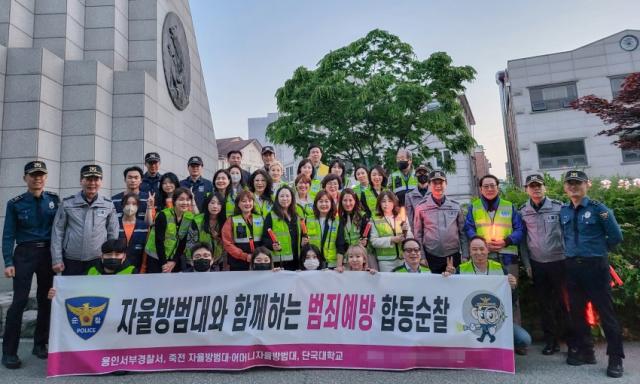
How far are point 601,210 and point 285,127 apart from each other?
1325 centimetres

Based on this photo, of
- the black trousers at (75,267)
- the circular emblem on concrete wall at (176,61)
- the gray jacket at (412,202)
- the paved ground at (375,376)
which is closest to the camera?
the paved ground at (375,376)

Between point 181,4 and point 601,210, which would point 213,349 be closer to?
point 601,210

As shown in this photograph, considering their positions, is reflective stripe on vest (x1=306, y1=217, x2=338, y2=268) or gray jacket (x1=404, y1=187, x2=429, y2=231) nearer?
reflective stripe on vest (x1=306, y1=217, x2=338, y2=268)

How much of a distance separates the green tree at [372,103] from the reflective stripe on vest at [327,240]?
10.3m

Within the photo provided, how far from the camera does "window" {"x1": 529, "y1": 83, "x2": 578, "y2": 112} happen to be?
25.7 meters

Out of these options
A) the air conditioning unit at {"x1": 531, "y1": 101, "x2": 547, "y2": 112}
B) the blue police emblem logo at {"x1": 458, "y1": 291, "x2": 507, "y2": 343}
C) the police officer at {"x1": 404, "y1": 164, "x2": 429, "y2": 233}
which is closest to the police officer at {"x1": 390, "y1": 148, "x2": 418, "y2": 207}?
the police officer at {"x1": 404, "y1": 164, "x2": 429, "y2": 233}

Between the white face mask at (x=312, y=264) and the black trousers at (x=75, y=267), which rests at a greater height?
the black trousers at (x=75, y=267)

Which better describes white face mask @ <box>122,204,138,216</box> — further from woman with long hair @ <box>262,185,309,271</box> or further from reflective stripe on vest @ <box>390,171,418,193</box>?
reflective stripe on vest @ <box>390,171,418,193</box>

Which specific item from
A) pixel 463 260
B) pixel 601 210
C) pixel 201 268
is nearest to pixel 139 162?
pixel 201 268

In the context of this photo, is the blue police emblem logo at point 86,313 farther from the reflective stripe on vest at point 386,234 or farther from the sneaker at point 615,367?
the sneaker at point 615,367

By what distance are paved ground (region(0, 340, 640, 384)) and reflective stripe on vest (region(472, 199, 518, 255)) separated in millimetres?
1439

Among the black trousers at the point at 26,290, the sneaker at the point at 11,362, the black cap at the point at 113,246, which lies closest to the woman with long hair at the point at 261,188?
the black cap at the point at 113,246

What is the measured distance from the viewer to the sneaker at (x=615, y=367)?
3.96 m

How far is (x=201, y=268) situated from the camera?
4.84 meters
